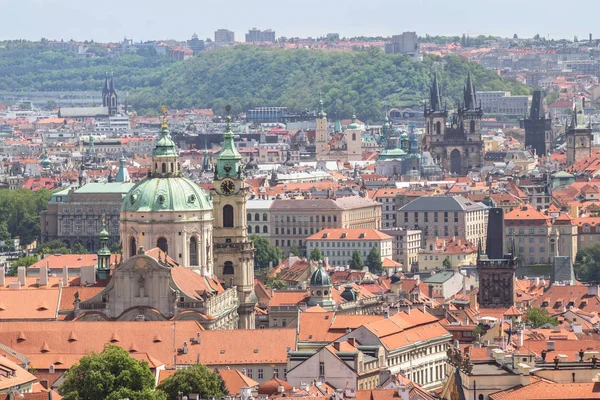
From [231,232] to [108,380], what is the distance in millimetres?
26635


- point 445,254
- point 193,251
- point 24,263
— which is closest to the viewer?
point 193,251

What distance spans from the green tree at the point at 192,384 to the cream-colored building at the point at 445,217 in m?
78.0

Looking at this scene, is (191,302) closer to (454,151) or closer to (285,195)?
(285,195)

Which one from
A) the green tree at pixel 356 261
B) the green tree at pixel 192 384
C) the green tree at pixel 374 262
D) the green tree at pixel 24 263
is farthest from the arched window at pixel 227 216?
the green tree at pixel 374 262

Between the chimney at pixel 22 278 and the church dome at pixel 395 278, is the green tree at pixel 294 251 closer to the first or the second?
the church dome at pixel 395 278

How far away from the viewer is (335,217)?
14112cm

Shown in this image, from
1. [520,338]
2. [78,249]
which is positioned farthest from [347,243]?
[520,338]

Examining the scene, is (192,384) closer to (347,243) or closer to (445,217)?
(347,243)

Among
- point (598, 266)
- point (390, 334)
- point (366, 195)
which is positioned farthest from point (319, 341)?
point (366, 195)

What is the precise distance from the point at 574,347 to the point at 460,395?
55.9 feet

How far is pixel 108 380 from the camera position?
60.6 m

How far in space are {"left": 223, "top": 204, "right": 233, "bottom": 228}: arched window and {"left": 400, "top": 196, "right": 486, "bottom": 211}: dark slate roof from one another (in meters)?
56.1

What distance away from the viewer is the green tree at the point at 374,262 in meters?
125

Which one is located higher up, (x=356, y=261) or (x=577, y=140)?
(x=577, y=140)
